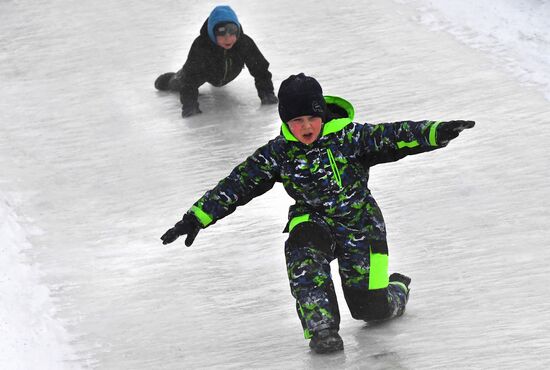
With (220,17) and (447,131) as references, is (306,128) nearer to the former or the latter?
(447,131)

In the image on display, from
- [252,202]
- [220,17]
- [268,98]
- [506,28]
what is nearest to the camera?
[252,202]

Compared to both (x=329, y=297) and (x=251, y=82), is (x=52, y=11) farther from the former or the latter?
(x=329, y=297)

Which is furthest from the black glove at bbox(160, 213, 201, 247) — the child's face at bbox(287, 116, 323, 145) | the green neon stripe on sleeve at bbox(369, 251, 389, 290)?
the green neon stripe on sleeve at bbox(369, 251, 389, 290)

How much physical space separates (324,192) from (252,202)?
7.81 ft

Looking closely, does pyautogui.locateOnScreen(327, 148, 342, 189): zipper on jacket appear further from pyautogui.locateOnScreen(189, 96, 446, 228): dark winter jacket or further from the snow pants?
the snow pants

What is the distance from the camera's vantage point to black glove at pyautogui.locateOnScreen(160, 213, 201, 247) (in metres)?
5.10

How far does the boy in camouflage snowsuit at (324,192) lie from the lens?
5.05m

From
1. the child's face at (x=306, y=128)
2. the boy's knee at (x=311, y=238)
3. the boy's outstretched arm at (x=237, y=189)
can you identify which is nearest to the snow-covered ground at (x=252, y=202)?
the boy's knee at (x=311, y=238)

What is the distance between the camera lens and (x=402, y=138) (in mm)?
5074

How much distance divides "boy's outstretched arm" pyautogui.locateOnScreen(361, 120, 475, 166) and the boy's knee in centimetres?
37

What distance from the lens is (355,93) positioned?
31.4 ft

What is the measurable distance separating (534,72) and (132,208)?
3662 millimetres

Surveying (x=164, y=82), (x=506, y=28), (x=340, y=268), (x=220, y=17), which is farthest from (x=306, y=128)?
(x=506, y=28)

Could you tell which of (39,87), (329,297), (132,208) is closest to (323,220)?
(329,297)
